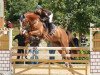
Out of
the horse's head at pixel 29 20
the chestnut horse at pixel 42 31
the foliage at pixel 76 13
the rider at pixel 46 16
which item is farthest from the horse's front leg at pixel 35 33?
the foliage at pixel 76 13

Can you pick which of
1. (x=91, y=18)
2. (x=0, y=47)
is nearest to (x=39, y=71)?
(x=0, y=47)

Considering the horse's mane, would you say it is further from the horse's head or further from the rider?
the rider

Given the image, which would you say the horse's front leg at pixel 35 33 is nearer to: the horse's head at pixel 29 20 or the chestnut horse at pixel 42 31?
the chestnut horse at pixel 42 31

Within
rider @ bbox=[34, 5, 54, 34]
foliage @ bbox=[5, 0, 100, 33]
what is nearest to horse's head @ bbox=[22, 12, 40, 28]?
rider @ bbox=[34, 5, 54, 34]

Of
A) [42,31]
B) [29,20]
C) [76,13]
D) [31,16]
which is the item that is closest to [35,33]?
[42,31]

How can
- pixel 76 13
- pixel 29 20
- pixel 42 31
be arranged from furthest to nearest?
→ pixel 76 13 → pixel 42 31 → pixel 29 20

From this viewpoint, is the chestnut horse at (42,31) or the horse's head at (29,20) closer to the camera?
the horse's head at (29,20)

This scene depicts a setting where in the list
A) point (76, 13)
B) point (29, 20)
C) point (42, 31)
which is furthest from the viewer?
point (76, 13)

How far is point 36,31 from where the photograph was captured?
690 inches

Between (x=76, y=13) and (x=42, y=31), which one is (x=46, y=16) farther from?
A: (x=76, y=13)

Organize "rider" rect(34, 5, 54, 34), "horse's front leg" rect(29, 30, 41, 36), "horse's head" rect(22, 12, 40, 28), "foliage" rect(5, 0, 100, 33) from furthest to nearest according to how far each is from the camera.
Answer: "foliage" rect(5, 0, 100, 33) < "rider" rect(34, 5, 54, 34) < "horse's front leg" rect(29, 30, 41, 36) < "horse's head" rect(22, 12, 40, 28)

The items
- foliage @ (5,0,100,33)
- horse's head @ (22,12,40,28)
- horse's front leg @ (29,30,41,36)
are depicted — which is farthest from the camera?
foliage @ (5,0,100,33)

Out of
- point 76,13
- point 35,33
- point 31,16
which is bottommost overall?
point 35,33

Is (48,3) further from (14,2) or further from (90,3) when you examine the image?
(14,2)
